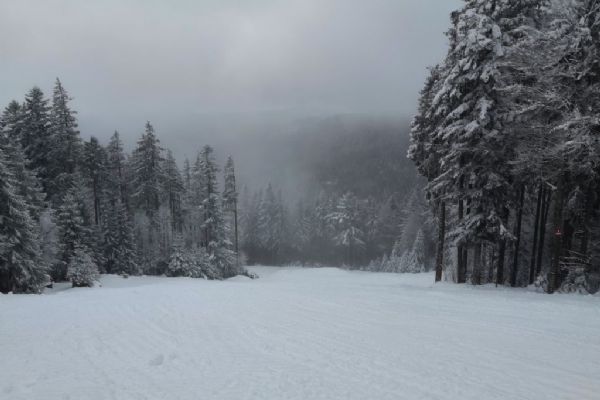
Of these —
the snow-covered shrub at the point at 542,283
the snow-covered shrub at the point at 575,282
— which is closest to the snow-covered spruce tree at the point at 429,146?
the snow-covered shrub at the point at 542,283

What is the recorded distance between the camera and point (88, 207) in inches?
1284

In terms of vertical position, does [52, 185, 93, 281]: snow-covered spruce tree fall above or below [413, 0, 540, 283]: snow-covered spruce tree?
below

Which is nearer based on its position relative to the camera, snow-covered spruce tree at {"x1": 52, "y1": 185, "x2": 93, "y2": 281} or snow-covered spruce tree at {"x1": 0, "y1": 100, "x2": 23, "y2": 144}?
snow-covered spruce tree at {"x1": 52, "y1": 185, "x2": 93, "y2": 281}

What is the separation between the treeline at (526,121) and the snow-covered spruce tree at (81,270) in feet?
79.8

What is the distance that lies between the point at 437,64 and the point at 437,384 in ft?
67.3

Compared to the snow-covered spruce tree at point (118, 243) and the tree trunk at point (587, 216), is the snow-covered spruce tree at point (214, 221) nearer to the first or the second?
the snow-covered spruce tree at point (118, 243)

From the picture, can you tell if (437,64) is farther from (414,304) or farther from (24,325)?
(24,325)

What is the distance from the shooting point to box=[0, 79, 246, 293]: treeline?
20.9 metres

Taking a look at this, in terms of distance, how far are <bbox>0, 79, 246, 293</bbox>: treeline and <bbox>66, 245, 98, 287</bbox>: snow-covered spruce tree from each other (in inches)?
2.5

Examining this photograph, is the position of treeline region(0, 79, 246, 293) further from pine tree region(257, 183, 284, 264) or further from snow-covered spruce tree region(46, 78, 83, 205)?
pine tree region(257, 183, 284, 264)

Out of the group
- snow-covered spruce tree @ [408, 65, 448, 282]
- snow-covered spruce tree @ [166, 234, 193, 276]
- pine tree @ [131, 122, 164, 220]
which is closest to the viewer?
snow-covered spruce tree @ [408, 65, 448, 282]

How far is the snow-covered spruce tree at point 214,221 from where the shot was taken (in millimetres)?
39531

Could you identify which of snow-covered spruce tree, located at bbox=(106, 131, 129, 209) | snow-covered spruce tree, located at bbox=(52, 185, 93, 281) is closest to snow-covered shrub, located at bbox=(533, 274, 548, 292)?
snow-covered spruce tree, located at bbox=(52, 185, 93, 281)

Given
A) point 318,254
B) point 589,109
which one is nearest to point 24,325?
point 589,109
